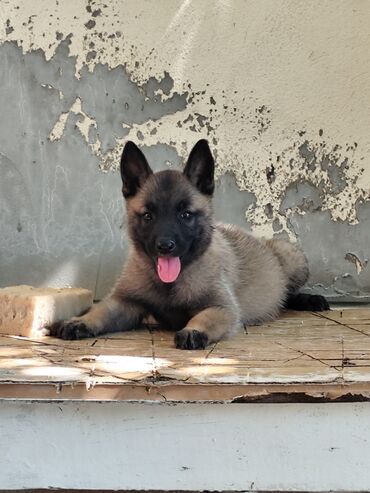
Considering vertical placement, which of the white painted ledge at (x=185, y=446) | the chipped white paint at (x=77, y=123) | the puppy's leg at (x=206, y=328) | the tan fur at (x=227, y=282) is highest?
the chipped white paint at (x=77, y=123)

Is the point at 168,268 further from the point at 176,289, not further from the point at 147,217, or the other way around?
the point at 147,217

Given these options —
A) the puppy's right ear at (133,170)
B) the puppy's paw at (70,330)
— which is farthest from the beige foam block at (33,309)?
the puppy's right ear at (133,170)

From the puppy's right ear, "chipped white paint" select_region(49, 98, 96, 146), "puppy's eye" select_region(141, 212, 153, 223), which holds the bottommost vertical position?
"puppy's eye" select_region(141, 212, 153, 223)

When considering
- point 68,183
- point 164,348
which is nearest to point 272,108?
point 68,183

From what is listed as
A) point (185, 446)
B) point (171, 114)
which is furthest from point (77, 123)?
point (185, 446)

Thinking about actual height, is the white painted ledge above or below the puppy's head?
below

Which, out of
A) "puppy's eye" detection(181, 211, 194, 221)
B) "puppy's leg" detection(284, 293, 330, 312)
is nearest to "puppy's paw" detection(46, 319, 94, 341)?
"puppy's eye" detection(181, 211, 194, 221)

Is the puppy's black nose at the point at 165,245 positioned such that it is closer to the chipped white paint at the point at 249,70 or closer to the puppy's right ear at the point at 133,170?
the puppy's right ear at the point at 133,170

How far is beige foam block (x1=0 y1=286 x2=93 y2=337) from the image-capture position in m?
3.62

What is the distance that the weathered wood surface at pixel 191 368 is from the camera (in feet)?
8.30

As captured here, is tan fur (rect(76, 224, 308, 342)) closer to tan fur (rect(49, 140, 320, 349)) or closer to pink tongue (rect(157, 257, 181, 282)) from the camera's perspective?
tan fur (rect(49, 140, 320, 349))

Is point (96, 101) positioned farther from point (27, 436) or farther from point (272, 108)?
point (27, 436)

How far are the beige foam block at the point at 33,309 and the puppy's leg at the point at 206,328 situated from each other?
1.94ft

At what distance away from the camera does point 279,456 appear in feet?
8.39
